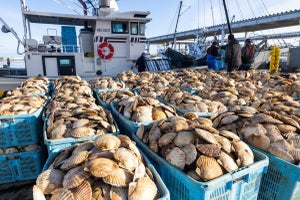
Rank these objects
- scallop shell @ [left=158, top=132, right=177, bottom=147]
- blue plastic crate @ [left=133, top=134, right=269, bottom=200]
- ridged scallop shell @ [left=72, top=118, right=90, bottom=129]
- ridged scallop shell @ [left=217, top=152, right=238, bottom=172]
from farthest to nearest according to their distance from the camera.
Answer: ridged scallop shell @ [left=72, top=118, right=90, bottom=129]
scallop shell @ [left=158, top=132, right=177, bottom=147]
ridged scallop shell @ [left=217, top=152, right=238, bottom=172]
blue plastic crate @ [left=133, top=134, right=269, bottom=200]

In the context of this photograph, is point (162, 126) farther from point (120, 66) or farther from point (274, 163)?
point (120, 66)

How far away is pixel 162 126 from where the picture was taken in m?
2.06

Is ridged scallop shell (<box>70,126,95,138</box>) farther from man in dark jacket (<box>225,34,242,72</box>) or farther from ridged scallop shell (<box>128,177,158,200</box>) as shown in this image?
man in dark jacket (<box>225,34,242,72</box>)

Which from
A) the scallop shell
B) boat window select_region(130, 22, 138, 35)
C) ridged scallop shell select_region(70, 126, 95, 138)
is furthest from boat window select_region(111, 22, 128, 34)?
the scallop shell

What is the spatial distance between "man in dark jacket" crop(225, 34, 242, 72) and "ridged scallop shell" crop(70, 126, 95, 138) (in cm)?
657

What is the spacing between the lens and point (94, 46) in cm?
967

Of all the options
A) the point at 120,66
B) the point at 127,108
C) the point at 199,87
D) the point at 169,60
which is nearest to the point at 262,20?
the point at 169,60

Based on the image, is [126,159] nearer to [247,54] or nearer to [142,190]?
[142,190]

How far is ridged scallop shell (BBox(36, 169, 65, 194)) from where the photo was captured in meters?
1.39

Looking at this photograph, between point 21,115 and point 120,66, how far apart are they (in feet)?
25.0

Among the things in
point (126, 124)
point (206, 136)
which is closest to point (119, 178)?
point (206, 136)

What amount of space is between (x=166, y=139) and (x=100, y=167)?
68 centimetres

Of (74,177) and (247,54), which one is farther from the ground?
(247,54)

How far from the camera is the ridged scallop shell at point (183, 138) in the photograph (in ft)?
5.70
